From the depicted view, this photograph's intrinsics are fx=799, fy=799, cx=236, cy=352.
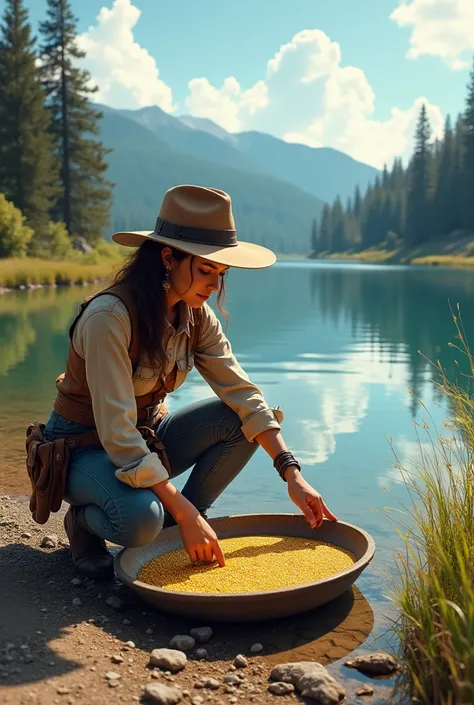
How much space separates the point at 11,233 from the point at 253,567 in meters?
28.0

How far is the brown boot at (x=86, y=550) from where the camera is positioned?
306 cm

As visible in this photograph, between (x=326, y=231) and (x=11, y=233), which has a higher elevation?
(x=326, y=231)

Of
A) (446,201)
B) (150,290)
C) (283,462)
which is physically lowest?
(283,462)

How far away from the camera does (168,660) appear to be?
2379mm

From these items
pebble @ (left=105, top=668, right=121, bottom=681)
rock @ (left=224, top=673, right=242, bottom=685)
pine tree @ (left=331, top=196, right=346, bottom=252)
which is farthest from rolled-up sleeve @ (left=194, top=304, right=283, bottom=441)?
pine tree @ (left=331, top=196, right=346, bottom=252)

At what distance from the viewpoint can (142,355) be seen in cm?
296

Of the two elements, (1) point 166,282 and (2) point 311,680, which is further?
(1) point 166,282

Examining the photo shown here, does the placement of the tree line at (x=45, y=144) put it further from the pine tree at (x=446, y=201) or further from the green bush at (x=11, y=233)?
the pine tree at (x=446, y=201)

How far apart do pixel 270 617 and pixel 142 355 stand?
1.03 metres

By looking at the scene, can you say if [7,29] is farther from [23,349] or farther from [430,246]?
[430,246]

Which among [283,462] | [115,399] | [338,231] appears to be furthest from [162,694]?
[338,231]

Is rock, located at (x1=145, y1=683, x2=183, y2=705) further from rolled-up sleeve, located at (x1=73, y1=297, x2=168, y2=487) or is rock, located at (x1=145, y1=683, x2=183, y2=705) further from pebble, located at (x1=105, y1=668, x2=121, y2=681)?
rolled-up sleeve, located at (x1=73, y1=297, x2=168, y2=487)

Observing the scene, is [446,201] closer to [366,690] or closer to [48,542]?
[48,542]

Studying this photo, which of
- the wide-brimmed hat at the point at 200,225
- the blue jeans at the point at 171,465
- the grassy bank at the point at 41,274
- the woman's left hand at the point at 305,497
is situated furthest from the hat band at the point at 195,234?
the grassy bank at the point at 41,274
